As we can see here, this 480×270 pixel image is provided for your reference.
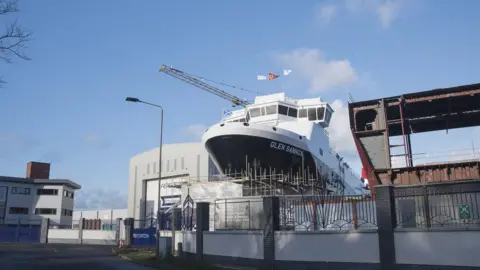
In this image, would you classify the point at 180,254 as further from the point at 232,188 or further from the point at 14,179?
the point at 14,179

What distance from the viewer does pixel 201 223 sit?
20.2 metres

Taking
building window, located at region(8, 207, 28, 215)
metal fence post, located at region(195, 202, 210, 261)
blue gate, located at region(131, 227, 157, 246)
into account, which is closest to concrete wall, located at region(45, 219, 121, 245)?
blue gate, located at region(131, 227, 157, 246)

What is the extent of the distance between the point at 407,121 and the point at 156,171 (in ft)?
175

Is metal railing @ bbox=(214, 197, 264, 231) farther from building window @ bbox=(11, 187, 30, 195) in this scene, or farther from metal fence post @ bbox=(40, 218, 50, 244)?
building window @ bbox=(11, 187, 30, 195)

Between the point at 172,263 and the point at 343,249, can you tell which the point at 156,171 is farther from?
the point at 343,249

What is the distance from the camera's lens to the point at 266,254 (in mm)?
17078

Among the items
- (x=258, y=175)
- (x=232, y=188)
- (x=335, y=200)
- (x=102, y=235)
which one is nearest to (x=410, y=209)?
(x=335, y=200)

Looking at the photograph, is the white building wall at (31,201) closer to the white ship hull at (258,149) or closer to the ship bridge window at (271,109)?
the white ship hull at (258,149)

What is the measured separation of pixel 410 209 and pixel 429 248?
148 cm

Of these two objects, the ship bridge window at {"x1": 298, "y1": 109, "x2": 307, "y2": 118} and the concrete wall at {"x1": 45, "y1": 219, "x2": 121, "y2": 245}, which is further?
the ship bridge window at {"x1": 298, "y1": 109, "x2": 307, "y2": 118}

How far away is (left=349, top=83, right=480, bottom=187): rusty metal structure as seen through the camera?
23.0 meters

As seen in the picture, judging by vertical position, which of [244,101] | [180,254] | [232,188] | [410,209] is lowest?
[180,254]

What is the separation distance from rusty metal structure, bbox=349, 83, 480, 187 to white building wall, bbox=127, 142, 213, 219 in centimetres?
4162

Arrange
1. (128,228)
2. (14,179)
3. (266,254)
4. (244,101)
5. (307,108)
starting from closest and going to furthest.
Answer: (266,254), (128,228), (307,108), (14,179), (244,101)
